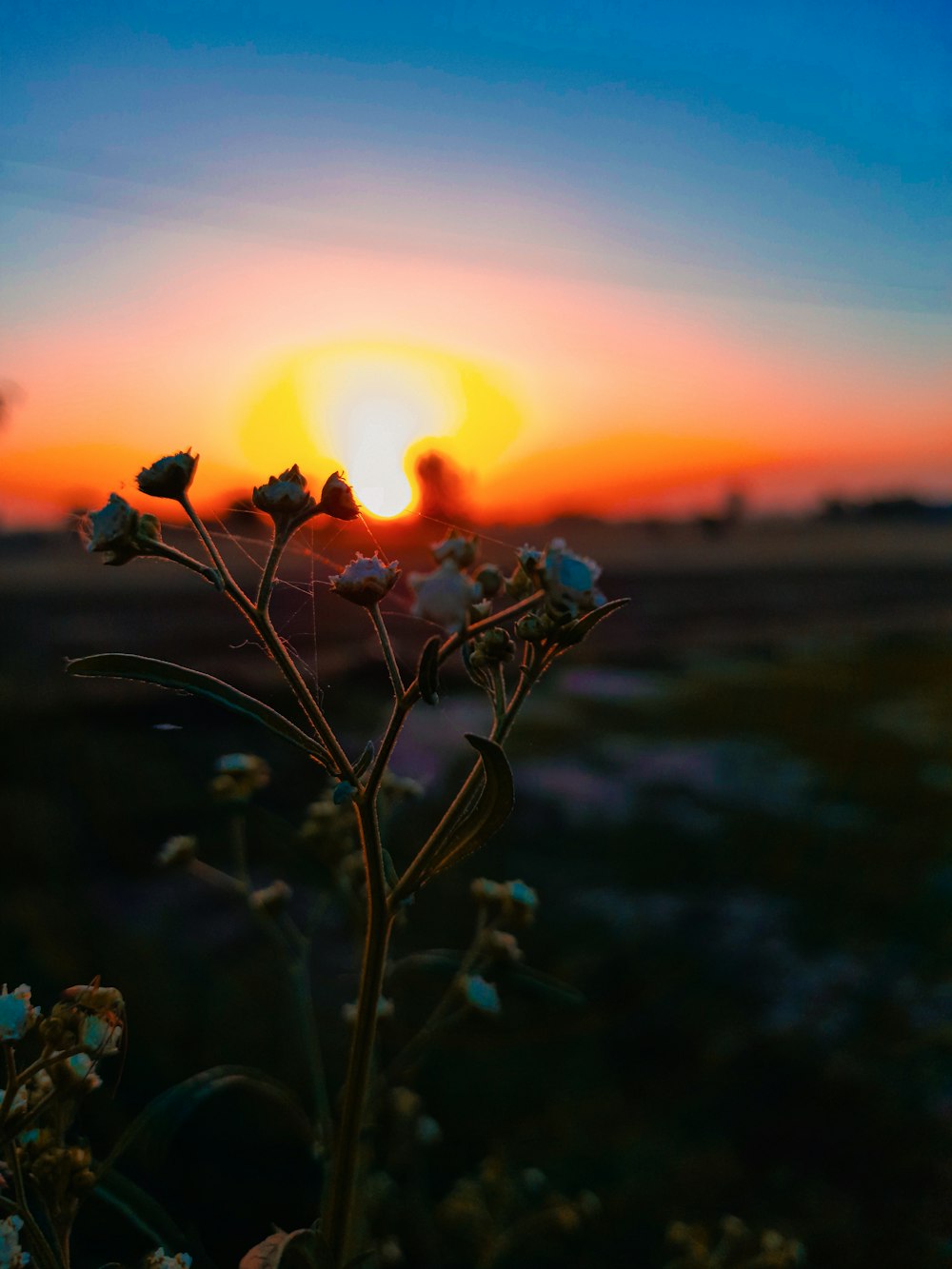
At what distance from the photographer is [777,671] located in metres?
17.3

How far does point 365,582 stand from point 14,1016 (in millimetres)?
717

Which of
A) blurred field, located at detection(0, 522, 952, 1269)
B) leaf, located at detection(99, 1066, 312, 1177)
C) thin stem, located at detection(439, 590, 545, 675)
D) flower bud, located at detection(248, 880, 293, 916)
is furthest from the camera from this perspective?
blurred field, located at detection(0, 522, 952, 1269)

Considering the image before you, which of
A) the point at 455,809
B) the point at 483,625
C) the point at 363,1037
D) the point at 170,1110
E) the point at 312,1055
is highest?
the point at 483,625

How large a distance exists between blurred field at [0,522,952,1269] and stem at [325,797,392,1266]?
29cm

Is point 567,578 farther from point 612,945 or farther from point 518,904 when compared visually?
point 612,945

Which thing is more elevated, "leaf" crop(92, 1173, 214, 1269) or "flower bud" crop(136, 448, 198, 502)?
"flower bud" crop(136, 448, 198, 502)

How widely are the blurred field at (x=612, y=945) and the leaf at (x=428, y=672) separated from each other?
8.2 inches

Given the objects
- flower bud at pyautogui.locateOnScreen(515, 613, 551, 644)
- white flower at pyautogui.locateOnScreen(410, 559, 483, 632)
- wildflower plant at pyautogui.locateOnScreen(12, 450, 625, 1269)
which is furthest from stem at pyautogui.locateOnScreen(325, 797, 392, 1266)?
flower bud at pyautogui.locateOnScreen(515, 613, 551, 644)

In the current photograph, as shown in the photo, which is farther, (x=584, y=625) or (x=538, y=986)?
(x=538, y=986)

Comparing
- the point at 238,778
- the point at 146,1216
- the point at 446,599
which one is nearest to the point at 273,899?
the point at 238,778

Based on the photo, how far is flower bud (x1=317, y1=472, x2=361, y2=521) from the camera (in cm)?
142

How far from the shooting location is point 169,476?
1.41 metres

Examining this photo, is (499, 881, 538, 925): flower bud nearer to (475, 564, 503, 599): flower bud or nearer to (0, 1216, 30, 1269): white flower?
(475, 564, 503, 599): flower bud

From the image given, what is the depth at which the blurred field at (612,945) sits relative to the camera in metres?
3.93
